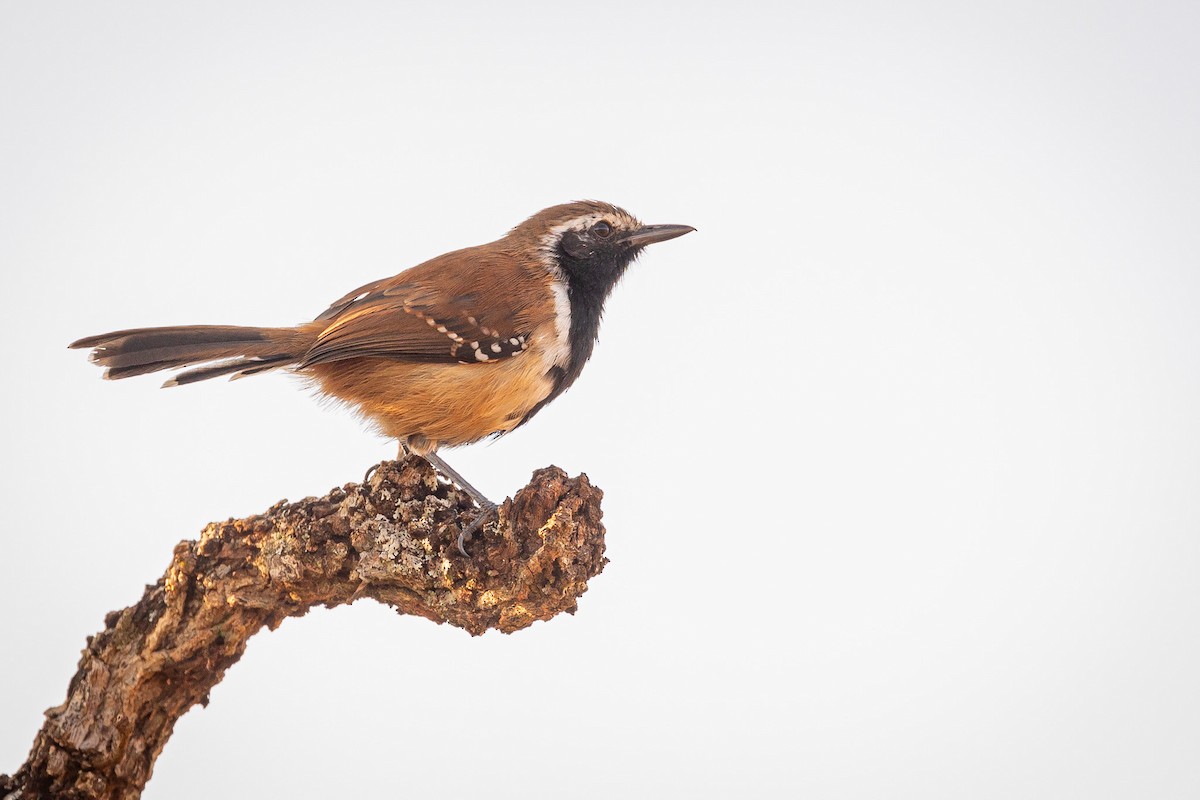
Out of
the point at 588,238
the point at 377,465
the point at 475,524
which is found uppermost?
the point at 588,238

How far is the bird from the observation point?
4348 millimetres

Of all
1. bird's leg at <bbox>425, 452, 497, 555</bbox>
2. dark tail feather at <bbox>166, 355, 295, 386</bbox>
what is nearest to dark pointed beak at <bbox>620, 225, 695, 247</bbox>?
bird's leg at <bbox>425, 452, 497, 555</bbox>

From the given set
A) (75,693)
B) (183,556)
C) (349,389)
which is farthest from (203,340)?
(75,693)

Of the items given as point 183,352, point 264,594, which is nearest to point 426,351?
point 183,352

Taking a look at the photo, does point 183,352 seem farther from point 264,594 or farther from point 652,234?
point 652,234

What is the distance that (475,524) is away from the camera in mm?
4102

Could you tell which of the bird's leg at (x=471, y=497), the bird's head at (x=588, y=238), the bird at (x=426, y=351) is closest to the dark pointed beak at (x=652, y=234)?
the bird's head at (x=588, y=238)

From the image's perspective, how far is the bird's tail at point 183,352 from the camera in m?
4.30

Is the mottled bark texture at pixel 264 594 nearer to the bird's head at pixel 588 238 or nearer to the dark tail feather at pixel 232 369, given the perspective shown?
the dark tail feather at pixel 232 369

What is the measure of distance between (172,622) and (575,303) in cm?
233

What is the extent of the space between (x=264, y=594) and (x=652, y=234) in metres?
2.56

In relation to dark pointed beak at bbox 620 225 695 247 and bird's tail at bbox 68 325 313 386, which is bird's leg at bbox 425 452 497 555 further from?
dark pointed beak at bbox 620 225 695 247

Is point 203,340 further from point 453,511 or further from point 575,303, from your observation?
point 575,303

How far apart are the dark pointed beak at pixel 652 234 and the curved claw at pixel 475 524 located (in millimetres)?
1648
